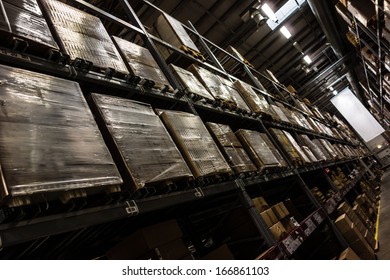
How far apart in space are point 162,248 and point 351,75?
1785 centimetres

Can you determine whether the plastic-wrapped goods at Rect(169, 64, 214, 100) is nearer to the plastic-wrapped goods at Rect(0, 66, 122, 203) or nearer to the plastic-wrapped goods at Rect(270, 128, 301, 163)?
the plastic-wrapped goods at Rect(270, 128, 301, 163)

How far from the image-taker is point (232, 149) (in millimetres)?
3701

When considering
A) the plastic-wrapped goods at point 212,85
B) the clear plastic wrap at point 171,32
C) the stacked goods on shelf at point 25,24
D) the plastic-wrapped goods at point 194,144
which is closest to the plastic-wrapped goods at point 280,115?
the plastic-wrapped goods at point 212,85

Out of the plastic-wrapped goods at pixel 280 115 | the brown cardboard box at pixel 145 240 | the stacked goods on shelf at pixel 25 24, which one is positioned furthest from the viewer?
the plastic-wrapped goods at pixel 280 115

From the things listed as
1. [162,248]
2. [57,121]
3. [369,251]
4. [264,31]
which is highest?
[264,31]

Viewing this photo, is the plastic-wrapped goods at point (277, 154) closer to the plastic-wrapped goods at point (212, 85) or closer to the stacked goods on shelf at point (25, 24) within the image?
the plastic-wrapped goods at point (212, 85)

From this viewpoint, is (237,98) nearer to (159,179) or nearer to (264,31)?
(159,179)

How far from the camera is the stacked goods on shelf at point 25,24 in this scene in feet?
6.85

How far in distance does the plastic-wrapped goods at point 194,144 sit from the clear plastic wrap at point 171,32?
2.31 metres

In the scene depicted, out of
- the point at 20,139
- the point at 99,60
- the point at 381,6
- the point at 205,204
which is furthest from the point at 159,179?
the point at 381,6

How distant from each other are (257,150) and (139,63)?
1959mm

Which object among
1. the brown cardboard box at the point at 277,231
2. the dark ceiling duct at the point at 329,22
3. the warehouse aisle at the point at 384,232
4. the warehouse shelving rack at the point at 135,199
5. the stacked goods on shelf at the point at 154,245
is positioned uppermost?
the dark ceiling duct at the point at 329,22

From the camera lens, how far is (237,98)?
509 centimetres

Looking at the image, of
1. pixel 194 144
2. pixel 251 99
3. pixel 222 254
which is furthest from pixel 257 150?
pixel 251 99
